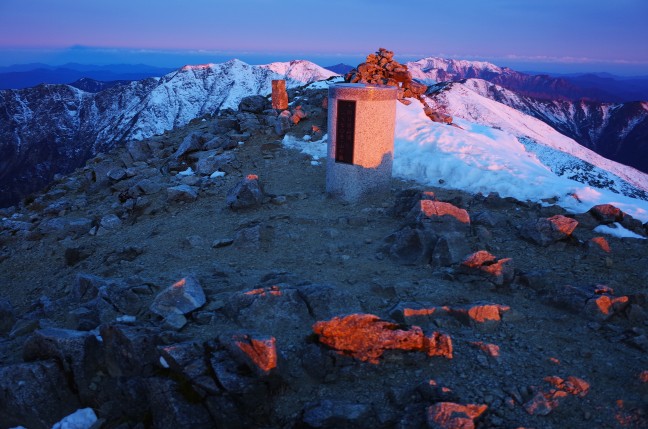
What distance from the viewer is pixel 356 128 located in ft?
35.1

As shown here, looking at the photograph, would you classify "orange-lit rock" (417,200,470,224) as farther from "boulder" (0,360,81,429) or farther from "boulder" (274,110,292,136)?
"boulder" (274,110,292,136)

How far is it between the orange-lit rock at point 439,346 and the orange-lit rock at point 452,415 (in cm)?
84

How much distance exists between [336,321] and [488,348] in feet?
5.92

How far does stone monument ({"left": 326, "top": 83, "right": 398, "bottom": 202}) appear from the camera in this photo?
417 inches

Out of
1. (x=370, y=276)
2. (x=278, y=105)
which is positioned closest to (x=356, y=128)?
(x=370, y=276)

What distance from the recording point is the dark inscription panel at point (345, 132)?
10719 mm

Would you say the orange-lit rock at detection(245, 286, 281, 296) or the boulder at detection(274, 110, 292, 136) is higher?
the boulder at detection(274, 110, 292, 136)

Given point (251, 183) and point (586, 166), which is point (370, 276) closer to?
point (251, 183)

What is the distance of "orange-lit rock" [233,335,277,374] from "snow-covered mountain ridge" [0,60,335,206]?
9782 cm

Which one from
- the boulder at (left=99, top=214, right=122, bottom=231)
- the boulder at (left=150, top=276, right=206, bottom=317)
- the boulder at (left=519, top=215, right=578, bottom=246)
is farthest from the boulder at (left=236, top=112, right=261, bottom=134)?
the boulder at (left=519, top=215, right=578, bottom=246)

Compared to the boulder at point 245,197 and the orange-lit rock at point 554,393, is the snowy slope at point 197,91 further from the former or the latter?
the orange-lit rock at point 554,393

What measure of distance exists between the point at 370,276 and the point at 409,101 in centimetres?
1250

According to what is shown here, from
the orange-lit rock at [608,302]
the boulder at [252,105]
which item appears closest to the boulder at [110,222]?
the boulder at [252,105]

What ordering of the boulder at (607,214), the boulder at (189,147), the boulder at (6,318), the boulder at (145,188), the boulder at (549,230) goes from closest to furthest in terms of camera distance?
1. the boulder at (6,318)
2. the boulder at (549,230)
3. the boulder at (607,214)
4. the boulder at (145,188)
5. the boulder at (189,147)
